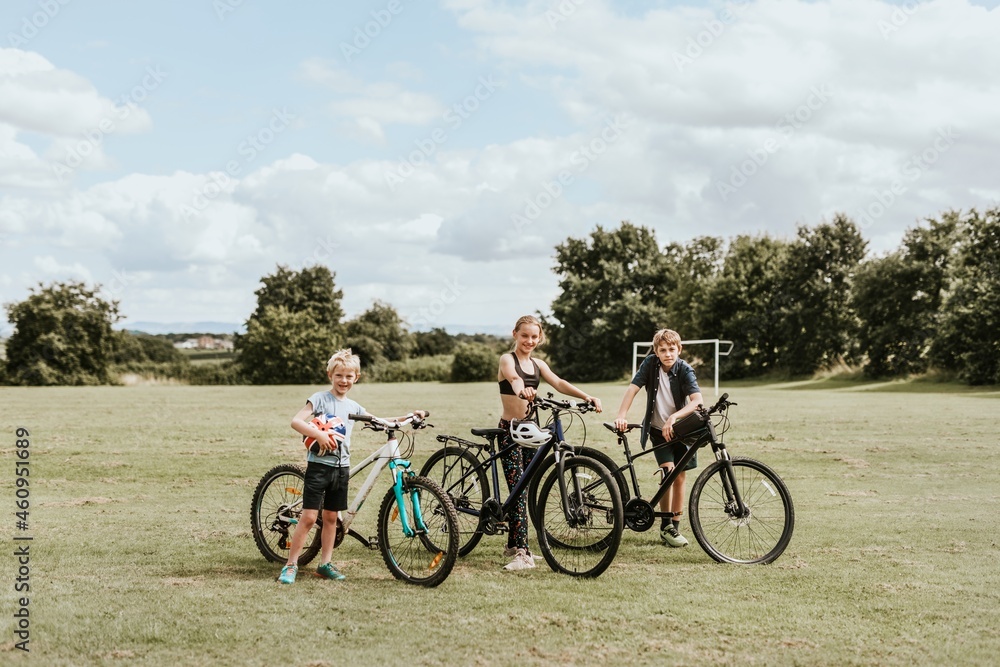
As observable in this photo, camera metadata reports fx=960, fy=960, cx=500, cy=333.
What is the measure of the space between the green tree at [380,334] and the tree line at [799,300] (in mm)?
12161

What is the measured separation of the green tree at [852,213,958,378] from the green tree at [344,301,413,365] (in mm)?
32336

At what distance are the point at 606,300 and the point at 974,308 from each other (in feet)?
96.5

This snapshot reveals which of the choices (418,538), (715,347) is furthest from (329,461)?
(715,347)

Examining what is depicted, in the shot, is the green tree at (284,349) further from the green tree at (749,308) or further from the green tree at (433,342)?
the green tree at (433,342)

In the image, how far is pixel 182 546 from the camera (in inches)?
296

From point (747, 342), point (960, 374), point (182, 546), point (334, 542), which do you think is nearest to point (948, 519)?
point (334, 542)

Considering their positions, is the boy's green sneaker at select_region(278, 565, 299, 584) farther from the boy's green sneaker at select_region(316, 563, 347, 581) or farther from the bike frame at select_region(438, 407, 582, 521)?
the bike frame at select_region(438, 407, 582, 521)

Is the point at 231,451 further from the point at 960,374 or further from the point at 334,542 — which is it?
the point at 960,374

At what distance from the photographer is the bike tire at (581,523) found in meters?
6.37

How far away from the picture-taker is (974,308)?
125 feet

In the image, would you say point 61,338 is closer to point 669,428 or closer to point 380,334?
point 380,334

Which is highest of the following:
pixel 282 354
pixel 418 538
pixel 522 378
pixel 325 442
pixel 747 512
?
pixel 282 354

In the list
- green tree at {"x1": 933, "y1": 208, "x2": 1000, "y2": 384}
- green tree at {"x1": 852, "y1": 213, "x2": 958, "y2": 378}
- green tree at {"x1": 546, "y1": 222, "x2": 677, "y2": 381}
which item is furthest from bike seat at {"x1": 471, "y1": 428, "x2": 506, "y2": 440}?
green tree at {"x1": 546, "y1": 222, "x2": 677, "y2": 381}

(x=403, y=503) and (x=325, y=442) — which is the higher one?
(x=325, y=442)
